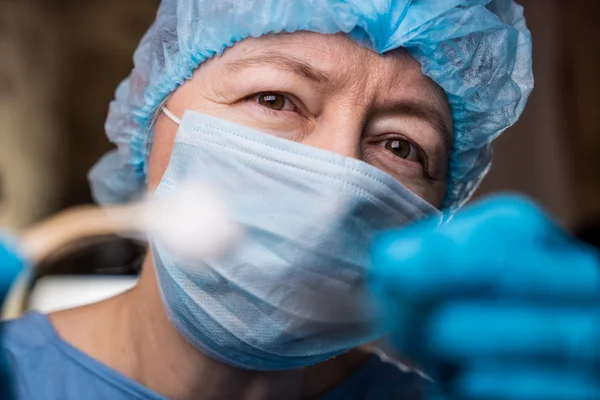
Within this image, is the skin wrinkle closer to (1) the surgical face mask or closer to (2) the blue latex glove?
(1) the surgical face mask

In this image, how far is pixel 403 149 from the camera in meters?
1.26

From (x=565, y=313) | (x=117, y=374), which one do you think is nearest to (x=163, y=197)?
(x=117, y=374)

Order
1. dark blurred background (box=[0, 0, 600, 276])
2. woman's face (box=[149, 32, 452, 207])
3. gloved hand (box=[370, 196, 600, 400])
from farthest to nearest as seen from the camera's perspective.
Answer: dark blurred background (box=[0, 0, 600, 276])
woman's face (box=[149, 32, 452, 207])
gloved hand (box=[370, 196, 600, 400])

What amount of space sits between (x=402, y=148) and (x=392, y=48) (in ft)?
0.64

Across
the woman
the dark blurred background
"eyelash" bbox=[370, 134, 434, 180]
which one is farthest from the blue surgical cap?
the dark blurred background

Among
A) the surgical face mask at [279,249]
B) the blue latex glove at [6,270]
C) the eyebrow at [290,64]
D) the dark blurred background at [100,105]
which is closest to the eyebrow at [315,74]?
the eyebrow at [290,64]

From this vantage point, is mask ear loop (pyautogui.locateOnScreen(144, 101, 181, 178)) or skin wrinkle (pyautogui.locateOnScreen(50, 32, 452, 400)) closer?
skin wrinkle (pyautogui.locateOnScreen(50, 32, 452, 400))

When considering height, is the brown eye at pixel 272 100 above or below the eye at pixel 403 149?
above

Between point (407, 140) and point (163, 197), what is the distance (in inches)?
17.9

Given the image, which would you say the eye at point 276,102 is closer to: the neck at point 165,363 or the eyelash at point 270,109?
the eyelash at point 270,109

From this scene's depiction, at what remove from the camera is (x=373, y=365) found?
1459 millimetres

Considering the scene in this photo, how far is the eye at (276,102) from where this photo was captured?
117 cm

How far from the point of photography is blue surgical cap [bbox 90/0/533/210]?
3.73 feet

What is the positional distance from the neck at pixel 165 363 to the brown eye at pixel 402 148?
487 millimetres
